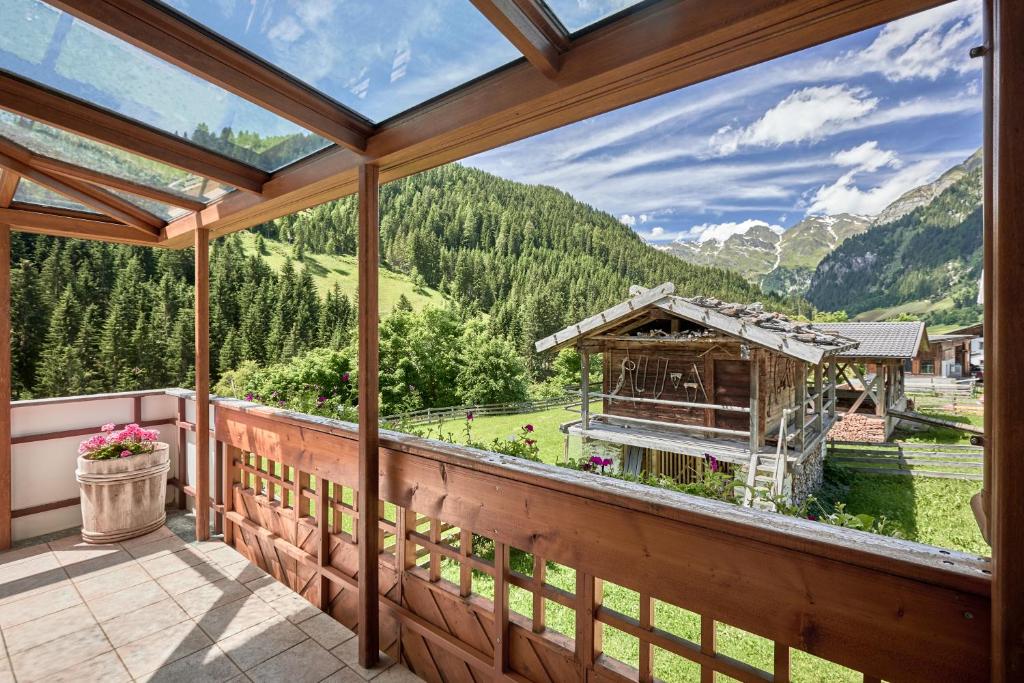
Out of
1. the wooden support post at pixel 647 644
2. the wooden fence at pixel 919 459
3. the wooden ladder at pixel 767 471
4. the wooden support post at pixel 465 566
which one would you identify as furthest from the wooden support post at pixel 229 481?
the wooden fence at pixel 919 459

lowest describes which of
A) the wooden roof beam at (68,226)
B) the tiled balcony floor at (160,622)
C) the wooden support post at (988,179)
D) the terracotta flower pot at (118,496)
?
the tiled balcony floor at (160,622)

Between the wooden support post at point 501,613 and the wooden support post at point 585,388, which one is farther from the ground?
the wooden support post at point 585,388

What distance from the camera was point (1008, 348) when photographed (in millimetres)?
673

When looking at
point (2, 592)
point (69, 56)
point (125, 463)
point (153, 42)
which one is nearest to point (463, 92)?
point (153, 42)

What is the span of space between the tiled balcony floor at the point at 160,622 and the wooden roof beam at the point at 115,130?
82.9 inches

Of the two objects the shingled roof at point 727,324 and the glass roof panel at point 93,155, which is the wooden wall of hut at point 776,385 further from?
the glass roof panel at point 93,155

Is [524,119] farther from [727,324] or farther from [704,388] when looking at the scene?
[704,388]

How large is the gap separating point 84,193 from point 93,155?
828mm

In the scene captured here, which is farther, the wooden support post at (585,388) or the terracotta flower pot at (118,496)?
the wooden support post at (585,388)

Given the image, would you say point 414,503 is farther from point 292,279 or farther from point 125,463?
A: point 292,279

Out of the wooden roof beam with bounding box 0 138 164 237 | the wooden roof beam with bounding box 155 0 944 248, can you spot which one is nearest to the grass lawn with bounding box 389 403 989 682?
the wooden roof beam with bounding box 155 0 944 248

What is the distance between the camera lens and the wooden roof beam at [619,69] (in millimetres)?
880

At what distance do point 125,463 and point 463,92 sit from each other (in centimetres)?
326

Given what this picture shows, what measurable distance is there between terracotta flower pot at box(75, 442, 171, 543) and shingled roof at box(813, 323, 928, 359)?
14.5ft
